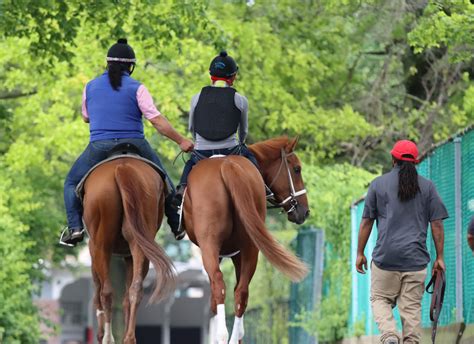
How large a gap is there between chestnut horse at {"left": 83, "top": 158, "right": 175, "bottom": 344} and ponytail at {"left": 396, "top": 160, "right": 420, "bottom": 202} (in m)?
2.20

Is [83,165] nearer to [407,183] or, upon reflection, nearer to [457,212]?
[407,183]

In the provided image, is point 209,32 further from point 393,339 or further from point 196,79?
point 393,339

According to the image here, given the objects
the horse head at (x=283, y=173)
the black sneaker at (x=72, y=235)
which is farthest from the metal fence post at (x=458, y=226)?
the black sneaker at (x=72, y=235)

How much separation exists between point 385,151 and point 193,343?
38.4 m

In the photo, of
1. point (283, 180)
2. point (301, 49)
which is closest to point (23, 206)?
point (301, 49)

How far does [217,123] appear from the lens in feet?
48.6

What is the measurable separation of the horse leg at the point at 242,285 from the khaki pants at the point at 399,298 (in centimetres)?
125

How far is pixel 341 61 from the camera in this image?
34438mm

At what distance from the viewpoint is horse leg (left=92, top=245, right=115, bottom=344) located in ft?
46.5

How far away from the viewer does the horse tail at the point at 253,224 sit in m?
13.8

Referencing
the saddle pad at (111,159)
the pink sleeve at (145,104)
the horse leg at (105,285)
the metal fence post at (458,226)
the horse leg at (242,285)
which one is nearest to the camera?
the horse leg at (242,285)

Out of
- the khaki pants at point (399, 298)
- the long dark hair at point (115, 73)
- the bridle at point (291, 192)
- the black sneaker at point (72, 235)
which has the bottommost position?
the khaki pants at point (399, 298)

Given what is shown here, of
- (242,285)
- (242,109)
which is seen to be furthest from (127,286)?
(242,109)

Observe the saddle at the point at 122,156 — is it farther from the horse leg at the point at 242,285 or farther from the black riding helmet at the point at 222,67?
the black riding helmet at the point at 222,67
